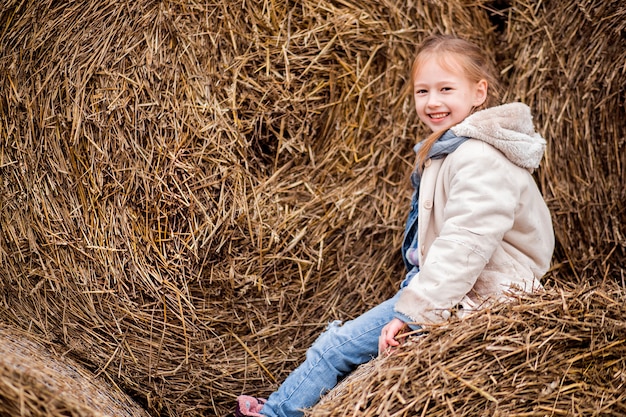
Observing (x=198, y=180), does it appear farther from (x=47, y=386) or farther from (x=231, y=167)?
(x=47, y=386)

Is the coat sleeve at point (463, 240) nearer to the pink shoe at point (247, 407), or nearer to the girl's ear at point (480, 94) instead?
the girl's ear at point (480, 94)

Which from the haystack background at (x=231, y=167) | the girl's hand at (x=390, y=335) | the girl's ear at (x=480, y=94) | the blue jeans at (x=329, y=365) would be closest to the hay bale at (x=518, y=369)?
the girl's hand at (x=390, y=335)

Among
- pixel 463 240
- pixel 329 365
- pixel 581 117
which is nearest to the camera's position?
pixel 463 240

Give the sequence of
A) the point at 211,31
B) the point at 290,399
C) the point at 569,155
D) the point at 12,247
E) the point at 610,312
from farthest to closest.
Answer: the point at 569,155 < the point at 211,31 < the point at 12,247 < the point at 290,399 < the point at 610,312

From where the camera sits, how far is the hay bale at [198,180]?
8.03 feet

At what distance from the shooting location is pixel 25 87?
8.06ft

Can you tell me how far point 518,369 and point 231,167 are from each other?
3.87 ft

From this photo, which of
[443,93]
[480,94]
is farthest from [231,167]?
[480,94]

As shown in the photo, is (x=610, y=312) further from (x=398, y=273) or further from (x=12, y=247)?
(x=12, y=247)

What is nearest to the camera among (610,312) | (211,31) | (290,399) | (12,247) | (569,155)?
(610,312)

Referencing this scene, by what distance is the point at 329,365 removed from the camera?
2277mm

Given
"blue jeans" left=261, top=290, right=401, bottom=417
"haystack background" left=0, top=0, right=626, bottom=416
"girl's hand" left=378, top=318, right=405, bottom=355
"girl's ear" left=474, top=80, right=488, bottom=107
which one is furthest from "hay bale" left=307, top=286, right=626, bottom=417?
"girl's ear" left=474, top=80, right=488, bottom=107

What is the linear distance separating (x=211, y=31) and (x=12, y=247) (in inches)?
39.2

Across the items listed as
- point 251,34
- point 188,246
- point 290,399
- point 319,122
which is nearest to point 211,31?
point 251,34
